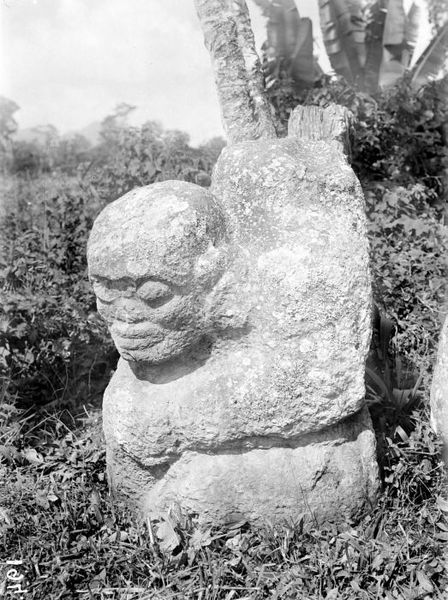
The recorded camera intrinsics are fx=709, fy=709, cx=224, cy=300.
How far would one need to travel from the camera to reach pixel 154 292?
226 centimetres

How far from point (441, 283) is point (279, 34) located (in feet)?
16.2

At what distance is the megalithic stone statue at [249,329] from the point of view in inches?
90.3

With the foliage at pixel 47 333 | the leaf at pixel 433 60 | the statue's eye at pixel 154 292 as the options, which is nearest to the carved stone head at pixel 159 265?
the statue's eye at pixel 154 292

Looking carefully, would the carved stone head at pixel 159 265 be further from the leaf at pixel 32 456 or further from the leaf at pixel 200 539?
the leaf at pixel 32 456

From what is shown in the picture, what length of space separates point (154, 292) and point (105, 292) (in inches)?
8.1

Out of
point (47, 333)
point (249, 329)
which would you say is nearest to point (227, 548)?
point (249, 329)

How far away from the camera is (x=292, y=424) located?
2.38 m

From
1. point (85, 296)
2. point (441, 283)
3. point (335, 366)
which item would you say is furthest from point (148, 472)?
point (441, 283)

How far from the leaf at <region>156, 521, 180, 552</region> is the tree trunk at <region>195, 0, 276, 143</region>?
2.73 m

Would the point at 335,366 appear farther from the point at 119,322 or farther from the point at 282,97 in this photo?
the point at 282,97

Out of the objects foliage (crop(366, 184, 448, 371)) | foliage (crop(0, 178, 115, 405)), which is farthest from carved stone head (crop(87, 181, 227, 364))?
foliage (crop(366, 184, 448, 371))

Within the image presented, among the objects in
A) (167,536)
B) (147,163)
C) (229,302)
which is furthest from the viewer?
(147,163)

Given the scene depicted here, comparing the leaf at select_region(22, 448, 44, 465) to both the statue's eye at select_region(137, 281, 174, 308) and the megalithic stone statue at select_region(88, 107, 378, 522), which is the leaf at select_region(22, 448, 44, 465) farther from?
the statue's eye at select_region(137, 281, 174, 308)

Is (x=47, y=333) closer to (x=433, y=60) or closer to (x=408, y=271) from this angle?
(x=408, y=271)
